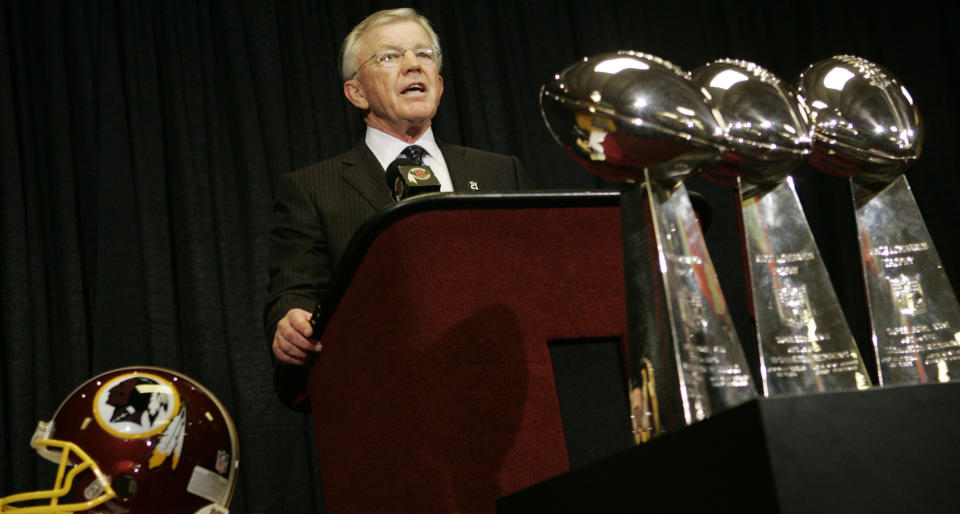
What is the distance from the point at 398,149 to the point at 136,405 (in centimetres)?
80

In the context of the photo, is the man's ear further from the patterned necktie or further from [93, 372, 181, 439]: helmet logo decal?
[93, 372, 181, 439]: helmet logo decal

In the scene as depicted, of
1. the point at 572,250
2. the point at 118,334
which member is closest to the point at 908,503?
the point at 572,250

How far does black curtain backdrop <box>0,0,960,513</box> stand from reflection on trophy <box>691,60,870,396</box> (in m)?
2.12

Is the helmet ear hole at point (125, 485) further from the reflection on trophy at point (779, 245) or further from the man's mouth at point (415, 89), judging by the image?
the reflection on trophy at point (779, 245)

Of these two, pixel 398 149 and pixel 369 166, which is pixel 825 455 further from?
pixel 398 149

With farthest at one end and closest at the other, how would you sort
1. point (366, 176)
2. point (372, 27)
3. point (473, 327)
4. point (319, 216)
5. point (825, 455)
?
point (372, 27), point (366, 176), point (319, 216), point (473, 327), point (825, 455)

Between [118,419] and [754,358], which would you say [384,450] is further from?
[754,358]

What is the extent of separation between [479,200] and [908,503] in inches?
23.8

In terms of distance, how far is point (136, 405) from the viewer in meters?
1.77

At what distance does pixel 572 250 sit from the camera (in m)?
1.12

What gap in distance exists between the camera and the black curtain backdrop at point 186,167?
2600 mm

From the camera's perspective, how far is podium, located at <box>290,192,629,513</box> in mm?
1017

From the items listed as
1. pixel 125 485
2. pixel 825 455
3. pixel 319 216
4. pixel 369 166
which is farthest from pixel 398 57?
pixel 825 455

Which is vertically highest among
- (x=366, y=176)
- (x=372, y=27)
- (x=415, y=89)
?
(x=372, y=27)
